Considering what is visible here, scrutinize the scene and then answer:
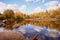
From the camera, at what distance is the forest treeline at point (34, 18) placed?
6.86 feet

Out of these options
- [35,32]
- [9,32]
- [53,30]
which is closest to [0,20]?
[9,32]

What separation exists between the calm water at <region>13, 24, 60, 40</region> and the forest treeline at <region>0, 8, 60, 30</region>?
74mm

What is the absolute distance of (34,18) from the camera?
2.16m

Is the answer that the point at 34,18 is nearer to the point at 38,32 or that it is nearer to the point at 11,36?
the point at 38,32

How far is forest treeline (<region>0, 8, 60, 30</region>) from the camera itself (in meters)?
2.09

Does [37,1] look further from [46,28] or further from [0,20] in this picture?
[0,20]

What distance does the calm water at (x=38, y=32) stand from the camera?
202 centimetres

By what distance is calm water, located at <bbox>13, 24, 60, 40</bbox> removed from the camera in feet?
6.61

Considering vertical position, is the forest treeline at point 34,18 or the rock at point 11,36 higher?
the forest treeline at point 34,18

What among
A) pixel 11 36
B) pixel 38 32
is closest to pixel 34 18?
pixel 38 32

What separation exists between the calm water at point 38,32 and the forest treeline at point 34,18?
0.07 metres

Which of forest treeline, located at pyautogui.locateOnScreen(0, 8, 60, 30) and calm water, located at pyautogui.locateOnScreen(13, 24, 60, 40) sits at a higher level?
forest treeline, located at pyautogui.locateOnScreen(0, 8, 60, 30)

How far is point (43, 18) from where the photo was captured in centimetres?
214

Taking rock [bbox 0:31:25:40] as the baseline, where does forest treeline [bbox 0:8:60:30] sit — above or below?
above
